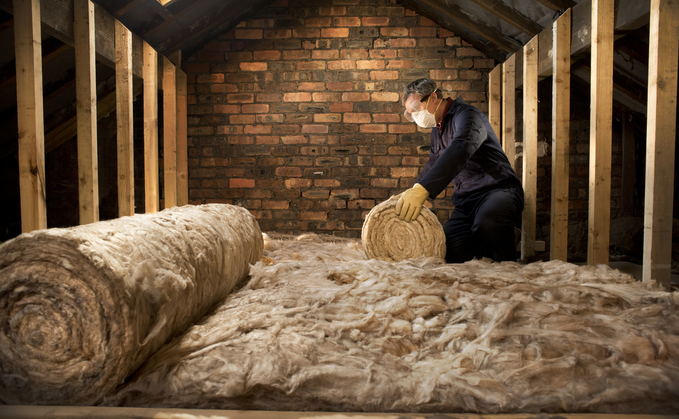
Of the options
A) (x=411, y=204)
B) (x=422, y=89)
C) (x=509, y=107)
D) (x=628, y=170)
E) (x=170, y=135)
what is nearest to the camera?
(x=411, y=204)

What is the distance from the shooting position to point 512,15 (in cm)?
291

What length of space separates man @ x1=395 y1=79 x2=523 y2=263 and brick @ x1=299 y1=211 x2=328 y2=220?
55.0 inches

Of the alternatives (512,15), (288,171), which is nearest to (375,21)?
(512,15)

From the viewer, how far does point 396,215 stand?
2.21m

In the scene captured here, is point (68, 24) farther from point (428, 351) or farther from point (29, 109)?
point (428, 351)

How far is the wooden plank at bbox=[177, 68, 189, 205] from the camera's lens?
12.3 feet

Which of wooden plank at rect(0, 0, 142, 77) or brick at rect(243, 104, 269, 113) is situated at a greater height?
wooden plank at rect(0, 0, 142, 77)

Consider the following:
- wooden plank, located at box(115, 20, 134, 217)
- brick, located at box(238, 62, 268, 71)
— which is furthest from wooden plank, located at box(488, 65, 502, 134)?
wooden plank, located at box(115, 20, 134, 217)

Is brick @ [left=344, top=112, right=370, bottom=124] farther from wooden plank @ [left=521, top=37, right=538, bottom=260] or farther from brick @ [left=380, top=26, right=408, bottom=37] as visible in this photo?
wooden plank @ [left=521, top=37, right=538, bottom=260]

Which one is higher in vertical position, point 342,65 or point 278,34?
point 278,34

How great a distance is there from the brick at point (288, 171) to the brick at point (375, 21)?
155 centimetres

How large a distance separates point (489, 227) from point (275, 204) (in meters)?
2.17

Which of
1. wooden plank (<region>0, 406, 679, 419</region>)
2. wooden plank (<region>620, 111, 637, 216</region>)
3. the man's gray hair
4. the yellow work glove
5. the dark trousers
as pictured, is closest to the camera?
wooden plank (<region>0, 406, 679, 419</region>)

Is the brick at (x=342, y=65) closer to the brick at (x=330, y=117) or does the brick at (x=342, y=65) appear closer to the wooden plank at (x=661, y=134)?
the brick at (x=330, y=117)
